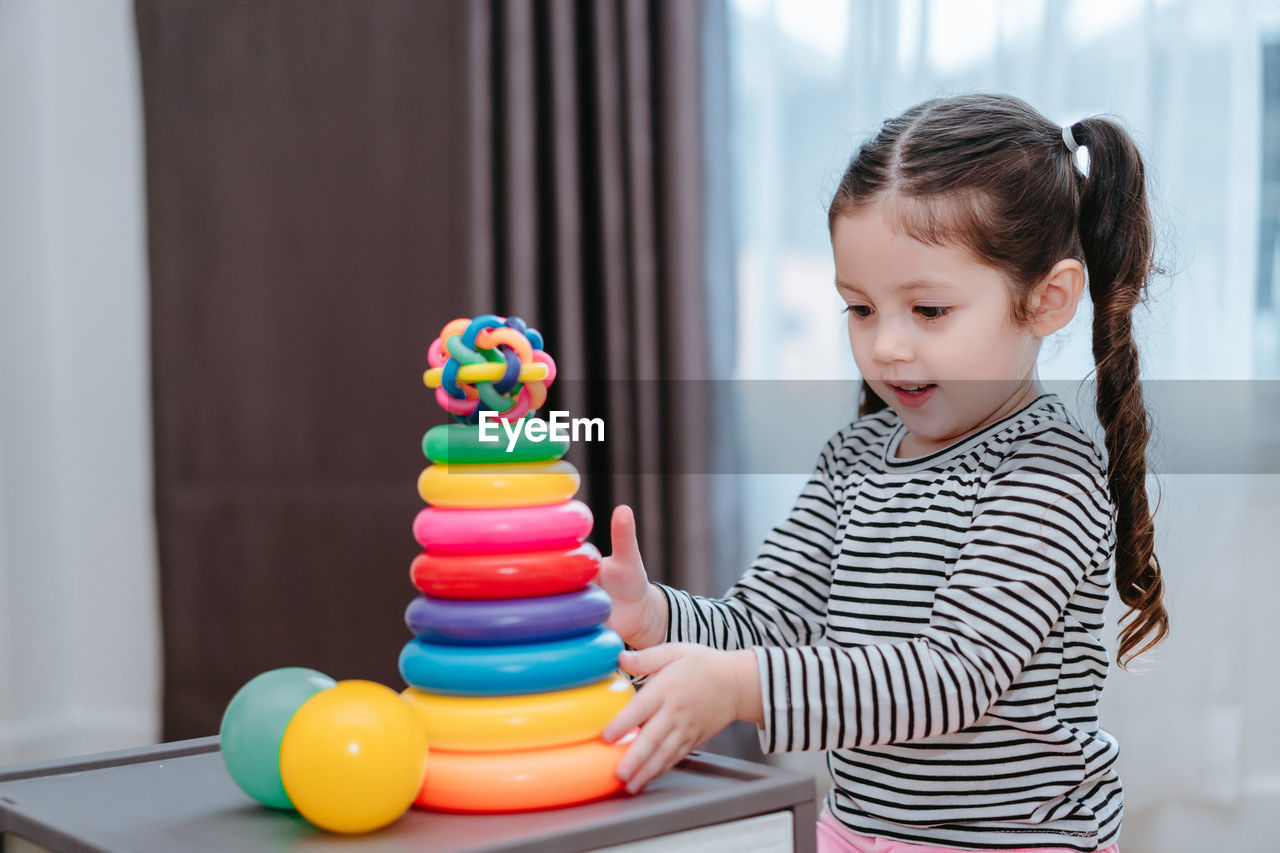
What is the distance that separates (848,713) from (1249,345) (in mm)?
Result: 1075

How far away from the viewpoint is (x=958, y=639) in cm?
87

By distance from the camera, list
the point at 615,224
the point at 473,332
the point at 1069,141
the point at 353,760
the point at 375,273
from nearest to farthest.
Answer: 1. the point at 353,760
2. the point at 473,332
3. the point at 1069,141
4. the point at 615,224
5. the point at 375,273

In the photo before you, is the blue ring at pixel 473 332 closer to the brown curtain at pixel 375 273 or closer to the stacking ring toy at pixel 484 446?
the stacking ring toy at pixel 484 446

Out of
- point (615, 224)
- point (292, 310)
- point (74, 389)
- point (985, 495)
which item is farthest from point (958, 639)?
point (74, 389)

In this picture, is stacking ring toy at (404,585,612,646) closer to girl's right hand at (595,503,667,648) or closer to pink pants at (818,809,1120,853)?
girl's right hand at (595,503,667,648)

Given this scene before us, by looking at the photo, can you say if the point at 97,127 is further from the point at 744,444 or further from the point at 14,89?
the point at 744,444

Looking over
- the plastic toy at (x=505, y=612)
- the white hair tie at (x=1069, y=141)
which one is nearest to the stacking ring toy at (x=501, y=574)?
the plastic toy at (x=505, y=612)

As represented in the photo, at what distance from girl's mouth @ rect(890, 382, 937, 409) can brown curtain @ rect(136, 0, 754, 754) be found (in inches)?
33.2

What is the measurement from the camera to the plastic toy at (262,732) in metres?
0.70

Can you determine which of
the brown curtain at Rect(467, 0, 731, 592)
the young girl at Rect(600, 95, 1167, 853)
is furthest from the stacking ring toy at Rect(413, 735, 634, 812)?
the brown curtain at Rect(467, 0, 731, 592)

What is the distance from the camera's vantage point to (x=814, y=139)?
187 cm

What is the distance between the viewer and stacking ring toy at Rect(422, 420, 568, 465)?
727 millimetres

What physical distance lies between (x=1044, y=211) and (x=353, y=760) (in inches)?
28.7

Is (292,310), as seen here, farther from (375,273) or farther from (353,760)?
(353,760)
